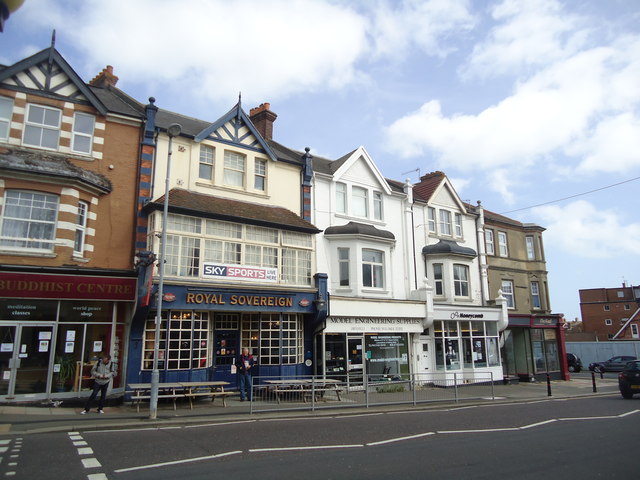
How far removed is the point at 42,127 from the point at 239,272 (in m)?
8.26

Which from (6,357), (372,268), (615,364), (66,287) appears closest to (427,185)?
(372,268)

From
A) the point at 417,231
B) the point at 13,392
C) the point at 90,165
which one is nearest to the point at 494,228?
the point at 417,231

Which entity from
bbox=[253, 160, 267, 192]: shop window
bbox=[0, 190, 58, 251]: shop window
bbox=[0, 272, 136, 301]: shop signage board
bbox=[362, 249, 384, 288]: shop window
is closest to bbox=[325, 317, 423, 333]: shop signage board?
bbox=[362, 249, 384, 288]: shop window

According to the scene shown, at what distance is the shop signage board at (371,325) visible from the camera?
20.2m

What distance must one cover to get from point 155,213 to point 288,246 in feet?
17.8

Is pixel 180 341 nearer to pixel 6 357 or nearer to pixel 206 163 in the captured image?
pixel 6 357

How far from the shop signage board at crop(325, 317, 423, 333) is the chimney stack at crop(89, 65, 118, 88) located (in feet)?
45.4

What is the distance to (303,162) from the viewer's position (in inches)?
854

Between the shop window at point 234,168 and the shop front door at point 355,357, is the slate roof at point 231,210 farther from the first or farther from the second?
the shop front door at point 355,357

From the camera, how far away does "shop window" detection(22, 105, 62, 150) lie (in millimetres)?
15578

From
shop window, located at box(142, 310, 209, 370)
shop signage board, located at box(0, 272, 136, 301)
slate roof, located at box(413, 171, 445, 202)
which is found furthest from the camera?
slate roof, located at box(413, 171, 445, 202)

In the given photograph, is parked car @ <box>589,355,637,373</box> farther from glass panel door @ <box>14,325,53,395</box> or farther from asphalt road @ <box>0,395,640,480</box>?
glass panel door @ <box>14,325,53,395</box>

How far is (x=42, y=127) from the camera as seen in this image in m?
15.8

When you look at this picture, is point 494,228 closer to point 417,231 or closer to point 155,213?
point 417,231
